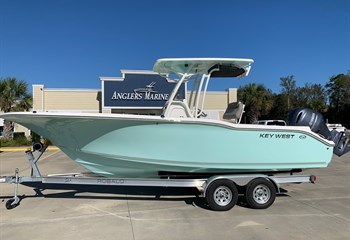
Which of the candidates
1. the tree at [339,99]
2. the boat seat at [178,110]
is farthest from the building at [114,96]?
the tree at [339,99]

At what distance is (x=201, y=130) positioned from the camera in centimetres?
611

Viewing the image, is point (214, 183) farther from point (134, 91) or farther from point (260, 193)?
point (134, 91)

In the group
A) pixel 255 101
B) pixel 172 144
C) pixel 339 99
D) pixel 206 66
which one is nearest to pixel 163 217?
pixel 172 144

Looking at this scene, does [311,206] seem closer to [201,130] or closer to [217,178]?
[217,178]

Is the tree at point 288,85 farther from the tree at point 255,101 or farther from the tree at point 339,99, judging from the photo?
the tree at point 255,101

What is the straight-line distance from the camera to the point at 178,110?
637 centimetres

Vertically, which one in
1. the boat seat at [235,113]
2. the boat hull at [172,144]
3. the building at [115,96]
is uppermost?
the building at [115,96]

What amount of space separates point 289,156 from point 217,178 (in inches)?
64.3

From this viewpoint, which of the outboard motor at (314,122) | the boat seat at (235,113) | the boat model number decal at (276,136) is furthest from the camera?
the outboard motor at (314,122)

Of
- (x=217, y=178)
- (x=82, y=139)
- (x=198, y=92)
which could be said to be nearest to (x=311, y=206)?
(x=217, y=178)

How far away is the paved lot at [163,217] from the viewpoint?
486 cm

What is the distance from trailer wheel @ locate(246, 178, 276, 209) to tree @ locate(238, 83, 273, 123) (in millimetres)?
27168

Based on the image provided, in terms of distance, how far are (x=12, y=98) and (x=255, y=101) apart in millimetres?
22846

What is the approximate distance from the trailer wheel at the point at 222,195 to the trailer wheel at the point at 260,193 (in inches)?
12.4
